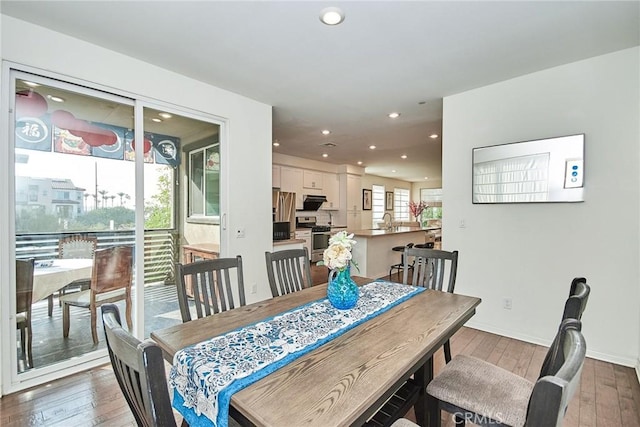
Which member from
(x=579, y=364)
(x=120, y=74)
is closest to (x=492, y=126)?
(x=579, y=364)

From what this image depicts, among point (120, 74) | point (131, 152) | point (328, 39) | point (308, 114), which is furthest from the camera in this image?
point (308, 114)

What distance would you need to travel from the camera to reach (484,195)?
124 inches

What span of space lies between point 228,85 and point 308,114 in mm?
1199

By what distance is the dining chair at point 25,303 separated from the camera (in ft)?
7.12

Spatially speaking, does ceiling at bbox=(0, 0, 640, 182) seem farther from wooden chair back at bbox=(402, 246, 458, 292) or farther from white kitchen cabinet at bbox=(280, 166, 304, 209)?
white kitchen cabinet at bbox=(280, 166, 304, 209)

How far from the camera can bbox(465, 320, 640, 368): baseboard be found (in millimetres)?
2438

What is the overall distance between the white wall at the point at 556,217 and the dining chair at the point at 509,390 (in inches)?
71.8

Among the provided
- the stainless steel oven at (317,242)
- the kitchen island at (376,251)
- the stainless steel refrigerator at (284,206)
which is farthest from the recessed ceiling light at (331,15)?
the stainless steel oven at (317,242)

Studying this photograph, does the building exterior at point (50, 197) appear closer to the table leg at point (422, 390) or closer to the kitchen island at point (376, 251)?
the table leg at point (422, 390)

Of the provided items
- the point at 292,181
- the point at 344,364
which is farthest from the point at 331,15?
the point at 292,181

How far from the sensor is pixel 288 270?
2.22 meters

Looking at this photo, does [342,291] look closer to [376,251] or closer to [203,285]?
[203,285]

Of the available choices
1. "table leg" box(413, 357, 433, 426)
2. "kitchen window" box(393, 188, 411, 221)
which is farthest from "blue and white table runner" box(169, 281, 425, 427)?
"kitchen window" box(393, 188, 411, 221)

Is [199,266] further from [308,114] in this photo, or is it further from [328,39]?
[308,114]
